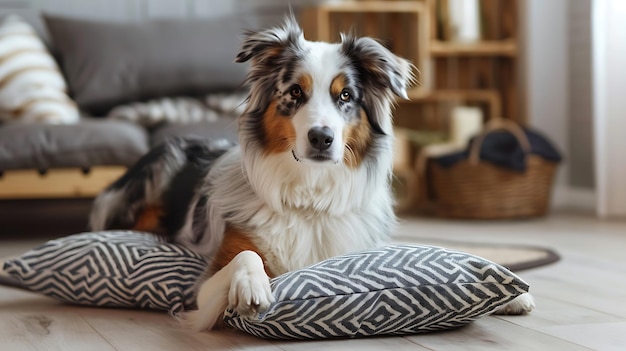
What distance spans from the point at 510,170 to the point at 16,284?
2.68 meters

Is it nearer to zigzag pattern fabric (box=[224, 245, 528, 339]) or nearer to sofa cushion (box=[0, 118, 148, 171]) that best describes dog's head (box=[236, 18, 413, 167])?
zigzag pattern fabric (box=[224, 245, 528, 339])

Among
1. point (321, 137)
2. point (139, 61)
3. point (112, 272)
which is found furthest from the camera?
point (139, 61)

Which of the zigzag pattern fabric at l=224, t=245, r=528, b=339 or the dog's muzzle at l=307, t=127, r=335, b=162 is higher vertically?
the dog's muzzle at l=307, t=127, r=335, b=162

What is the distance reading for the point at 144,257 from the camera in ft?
7.38

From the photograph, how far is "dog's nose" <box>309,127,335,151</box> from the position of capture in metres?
1.95

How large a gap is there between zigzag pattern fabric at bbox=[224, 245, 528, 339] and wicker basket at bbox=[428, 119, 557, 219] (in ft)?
8.67

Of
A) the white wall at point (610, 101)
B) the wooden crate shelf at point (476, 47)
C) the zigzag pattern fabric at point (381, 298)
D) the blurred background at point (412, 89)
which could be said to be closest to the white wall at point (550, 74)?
the blurred background at point (412, 89)

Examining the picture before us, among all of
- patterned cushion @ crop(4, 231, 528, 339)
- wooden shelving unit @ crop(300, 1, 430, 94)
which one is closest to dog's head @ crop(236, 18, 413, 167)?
patterned cushion @ crop(4, 231, 528, 339)

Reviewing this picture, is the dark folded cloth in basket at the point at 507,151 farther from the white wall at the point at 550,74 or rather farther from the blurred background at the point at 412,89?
the white wall at the point at 550,74

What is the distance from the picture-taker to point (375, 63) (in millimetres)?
2129

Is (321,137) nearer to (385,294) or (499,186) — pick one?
(385,294)

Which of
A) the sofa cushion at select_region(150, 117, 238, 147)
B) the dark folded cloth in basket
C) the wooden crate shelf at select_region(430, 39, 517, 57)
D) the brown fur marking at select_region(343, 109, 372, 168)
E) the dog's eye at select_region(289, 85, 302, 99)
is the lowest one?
the dark folded cloth in basket

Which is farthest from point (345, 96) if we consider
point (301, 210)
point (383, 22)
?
point (383, 22)

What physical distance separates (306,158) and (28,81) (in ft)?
8.47
